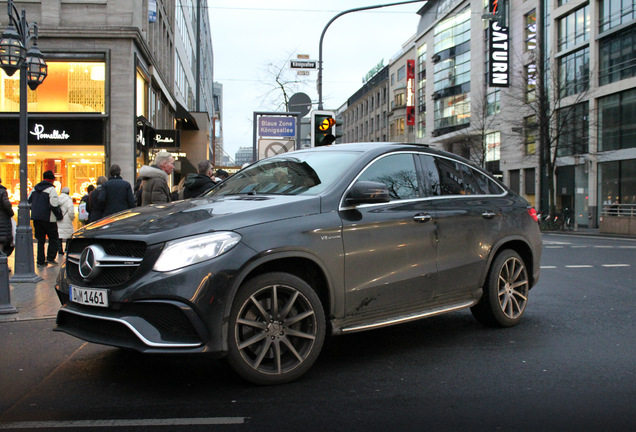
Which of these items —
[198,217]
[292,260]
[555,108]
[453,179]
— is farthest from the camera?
[555,108]

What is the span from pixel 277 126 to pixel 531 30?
33661 millimetres

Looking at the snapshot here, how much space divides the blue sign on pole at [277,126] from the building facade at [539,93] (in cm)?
1786

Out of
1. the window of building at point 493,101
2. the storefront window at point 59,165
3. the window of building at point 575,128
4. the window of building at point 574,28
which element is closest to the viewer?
the storefront window at point 59,165

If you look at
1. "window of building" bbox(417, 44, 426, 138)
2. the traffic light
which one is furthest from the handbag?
"window of building" bbox(417, 44, 426, 138)

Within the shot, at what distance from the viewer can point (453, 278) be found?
5.25 metres

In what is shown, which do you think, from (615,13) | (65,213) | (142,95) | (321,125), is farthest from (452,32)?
(65,213)

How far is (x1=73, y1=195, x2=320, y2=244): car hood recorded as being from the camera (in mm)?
3850

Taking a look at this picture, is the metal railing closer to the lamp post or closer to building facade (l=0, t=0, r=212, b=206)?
building facade (l=0, t=0, r=212, b=206)

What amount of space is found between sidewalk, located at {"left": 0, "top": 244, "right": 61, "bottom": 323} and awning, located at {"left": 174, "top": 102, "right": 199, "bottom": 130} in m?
24.5

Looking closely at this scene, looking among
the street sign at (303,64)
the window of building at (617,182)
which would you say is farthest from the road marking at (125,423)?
the window of building at (617,182)

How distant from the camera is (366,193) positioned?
14.6 ft

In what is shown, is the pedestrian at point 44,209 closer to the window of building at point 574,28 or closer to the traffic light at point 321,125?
the traffic light at point 321,125

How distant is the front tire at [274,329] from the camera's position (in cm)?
390

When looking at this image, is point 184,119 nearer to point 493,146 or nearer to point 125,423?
point 493,146
